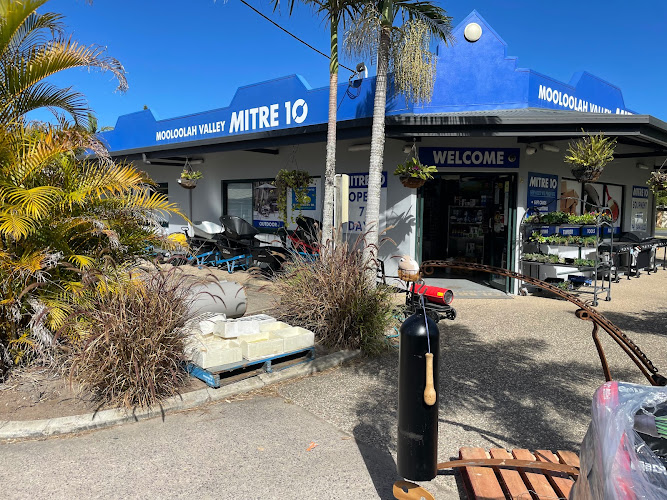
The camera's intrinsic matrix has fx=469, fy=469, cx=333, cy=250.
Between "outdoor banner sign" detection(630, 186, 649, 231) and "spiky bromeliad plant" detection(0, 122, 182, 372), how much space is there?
558 inches

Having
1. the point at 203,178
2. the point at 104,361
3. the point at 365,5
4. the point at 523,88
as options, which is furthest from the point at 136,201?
the point at 203,178

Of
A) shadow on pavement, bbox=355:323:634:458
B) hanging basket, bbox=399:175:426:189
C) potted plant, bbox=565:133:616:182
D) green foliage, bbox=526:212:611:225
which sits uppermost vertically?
potted plant, bbox=565:133:616:182

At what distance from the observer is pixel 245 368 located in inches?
194

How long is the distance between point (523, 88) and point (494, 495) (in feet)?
29.2

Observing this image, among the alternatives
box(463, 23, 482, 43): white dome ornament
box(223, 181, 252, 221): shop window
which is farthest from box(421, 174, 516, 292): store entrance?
box(223, 181, 252, 221): shop window

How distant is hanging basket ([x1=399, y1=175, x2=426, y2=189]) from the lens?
8.97 metres

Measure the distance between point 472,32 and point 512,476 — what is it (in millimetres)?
9101

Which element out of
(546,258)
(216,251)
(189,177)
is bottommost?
(216,251)

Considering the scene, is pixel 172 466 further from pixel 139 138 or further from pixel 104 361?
pixel 139 138

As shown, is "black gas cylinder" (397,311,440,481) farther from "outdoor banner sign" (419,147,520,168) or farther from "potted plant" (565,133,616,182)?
"outdoor banner sign" (419,147,520,168)

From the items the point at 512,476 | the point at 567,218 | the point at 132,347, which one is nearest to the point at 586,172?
the point at 567,218

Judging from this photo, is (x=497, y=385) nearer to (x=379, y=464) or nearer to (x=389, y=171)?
(x=379, y=464)

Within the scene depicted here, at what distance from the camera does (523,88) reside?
9.60m

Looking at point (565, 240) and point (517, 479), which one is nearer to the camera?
point (517, 479)
